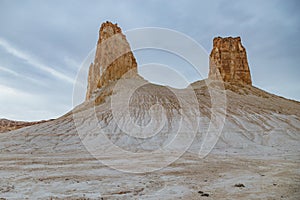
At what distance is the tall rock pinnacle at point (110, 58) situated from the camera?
219 ft

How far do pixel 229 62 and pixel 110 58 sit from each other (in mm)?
39924

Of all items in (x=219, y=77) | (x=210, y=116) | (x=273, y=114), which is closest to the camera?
(x=210, y=116)

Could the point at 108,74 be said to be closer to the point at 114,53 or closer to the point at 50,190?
the point at 114,53

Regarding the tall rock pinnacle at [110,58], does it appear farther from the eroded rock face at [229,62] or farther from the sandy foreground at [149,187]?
the sandy foreground at [149,187]

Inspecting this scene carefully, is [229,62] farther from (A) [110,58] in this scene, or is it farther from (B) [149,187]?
(B) [149,187]

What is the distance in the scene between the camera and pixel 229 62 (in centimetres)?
8450

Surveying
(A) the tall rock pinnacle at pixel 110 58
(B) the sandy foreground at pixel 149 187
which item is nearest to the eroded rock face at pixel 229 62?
(A) the tall rock pinnacle at pixel 110 58

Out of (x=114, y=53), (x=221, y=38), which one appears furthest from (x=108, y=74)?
(x=221, y=38)

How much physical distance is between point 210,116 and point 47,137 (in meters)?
26.0

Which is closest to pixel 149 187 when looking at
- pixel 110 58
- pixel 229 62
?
pixel 110 58

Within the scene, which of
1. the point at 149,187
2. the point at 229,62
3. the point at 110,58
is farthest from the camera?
the point at 229,62

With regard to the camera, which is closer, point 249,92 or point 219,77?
point 249,92

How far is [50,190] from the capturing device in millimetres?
9391

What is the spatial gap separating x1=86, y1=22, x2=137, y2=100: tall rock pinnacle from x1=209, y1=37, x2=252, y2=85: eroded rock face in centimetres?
2839
